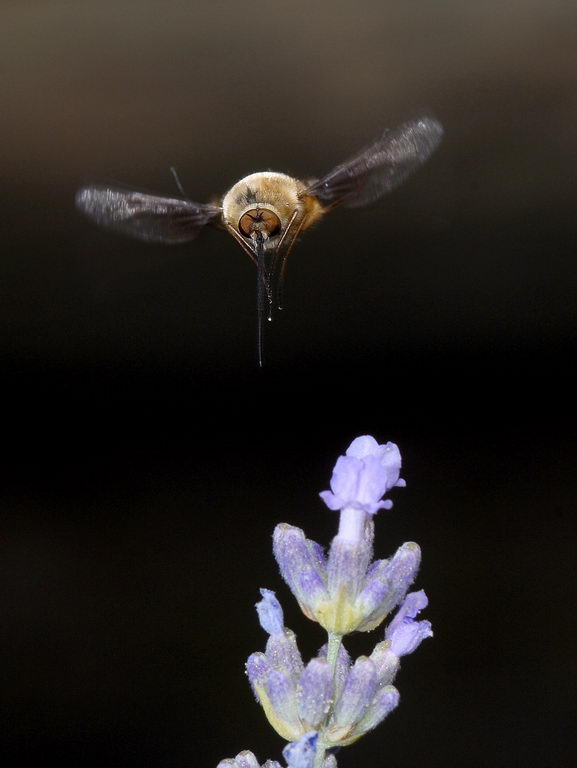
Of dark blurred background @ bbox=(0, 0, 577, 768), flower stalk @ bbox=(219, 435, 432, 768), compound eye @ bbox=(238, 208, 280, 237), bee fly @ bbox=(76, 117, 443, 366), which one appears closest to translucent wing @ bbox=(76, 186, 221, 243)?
bee fly @ bbox=(76, 117, 443, 366)

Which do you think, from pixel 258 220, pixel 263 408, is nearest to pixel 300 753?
pixel 258 220

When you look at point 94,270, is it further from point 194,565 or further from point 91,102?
point 194,565

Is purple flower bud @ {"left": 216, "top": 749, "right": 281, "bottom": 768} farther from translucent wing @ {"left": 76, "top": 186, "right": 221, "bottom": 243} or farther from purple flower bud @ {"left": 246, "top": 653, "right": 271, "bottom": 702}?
translucent wing @ {"left": 76, "top": 186, "right": 221, "bottom": 243}

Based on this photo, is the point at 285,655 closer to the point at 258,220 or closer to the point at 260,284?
the point at 260,284

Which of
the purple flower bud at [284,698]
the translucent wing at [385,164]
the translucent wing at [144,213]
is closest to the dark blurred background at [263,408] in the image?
the translucent wing at [144,213]

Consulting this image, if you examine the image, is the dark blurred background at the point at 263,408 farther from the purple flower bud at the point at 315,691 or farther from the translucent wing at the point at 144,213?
the purple flower bud at the point at 315,691

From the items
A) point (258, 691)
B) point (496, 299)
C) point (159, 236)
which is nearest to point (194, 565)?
point (496, 299)
